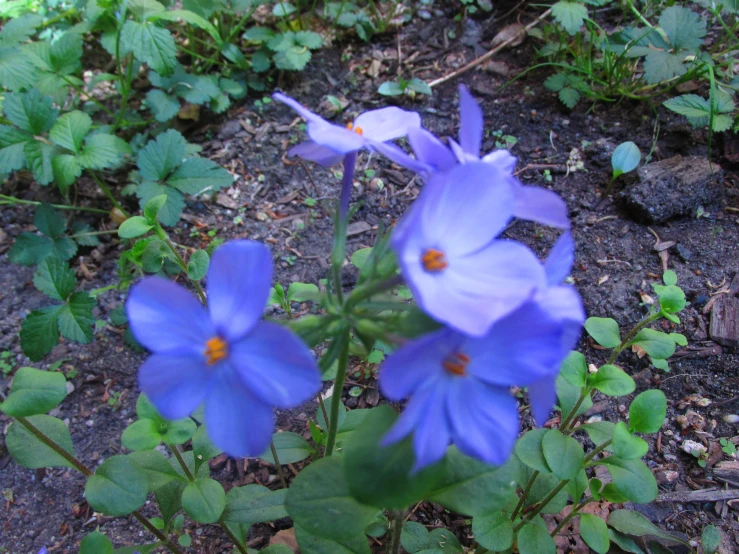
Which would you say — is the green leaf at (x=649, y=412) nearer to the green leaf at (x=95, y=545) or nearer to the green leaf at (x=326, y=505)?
the green leaf at (x=326, y=505)

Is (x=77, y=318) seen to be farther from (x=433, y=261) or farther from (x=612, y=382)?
(x=612, y=382)

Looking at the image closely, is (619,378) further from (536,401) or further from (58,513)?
(58,513)

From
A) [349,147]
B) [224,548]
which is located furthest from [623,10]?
[224,548]

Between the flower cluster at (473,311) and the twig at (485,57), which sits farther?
the twig at (485,57)

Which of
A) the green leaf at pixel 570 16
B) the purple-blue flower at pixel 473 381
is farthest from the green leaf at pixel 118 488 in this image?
the green leaf at pixel 570 16

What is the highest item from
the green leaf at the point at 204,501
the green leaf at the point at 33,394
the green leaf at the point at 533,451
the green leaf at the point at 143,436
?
the green leaf at the point at 33,394

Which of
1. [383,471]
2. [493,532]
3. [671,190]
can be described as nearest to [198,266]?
[383,471]

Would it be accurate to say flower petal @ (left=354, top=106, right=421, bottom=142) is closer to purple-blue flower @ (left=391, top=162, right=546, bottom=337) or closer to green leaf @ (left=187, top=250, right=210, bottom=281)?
purple-blue flower @ (left=391, top=162, right=546, bottom=337)
